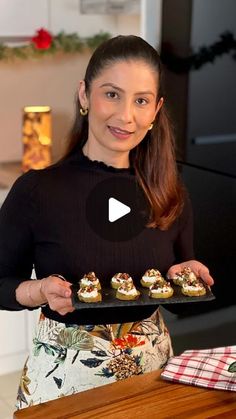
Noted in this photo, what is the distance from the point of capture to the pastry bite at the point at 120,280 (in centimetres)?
136

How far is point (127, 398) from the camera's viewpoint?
47.5 inches

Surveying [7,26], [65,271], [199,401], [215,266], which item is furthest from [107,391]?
[7,26]

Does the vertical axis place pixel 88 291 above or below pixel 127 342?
above

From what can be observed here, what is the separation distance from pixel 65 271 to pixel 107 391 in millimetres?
286

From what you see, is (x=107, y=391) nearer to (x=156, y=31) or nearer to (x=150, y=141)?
(x=150, y=141)

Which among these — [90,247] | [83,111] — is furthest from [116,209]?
[83,111]

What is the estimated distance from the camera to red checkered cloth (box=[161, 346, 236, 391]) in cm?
126

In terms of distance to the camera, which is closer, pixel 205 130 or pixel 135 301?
pixel 135 301

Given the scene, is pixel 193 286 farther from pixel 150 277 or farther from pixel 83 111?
pixel 83 111

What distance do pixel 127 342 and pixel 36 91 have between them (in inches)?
79.1

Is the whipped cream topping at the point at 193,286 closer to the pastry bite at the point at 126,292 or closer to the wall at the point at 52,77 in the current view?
the pastry bite at the point at 126,292

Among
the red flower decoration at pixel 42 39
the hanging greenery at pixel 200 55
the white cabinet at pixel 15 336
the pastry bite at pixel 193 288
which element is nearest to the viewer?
the pastry bite at pixel 193 288

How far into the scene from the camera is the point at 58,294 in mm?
1316

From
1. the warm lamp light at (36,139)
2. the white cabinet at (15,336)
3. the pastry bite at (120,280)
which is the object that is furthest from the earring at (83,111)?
the warm lamp light at (36,139)
